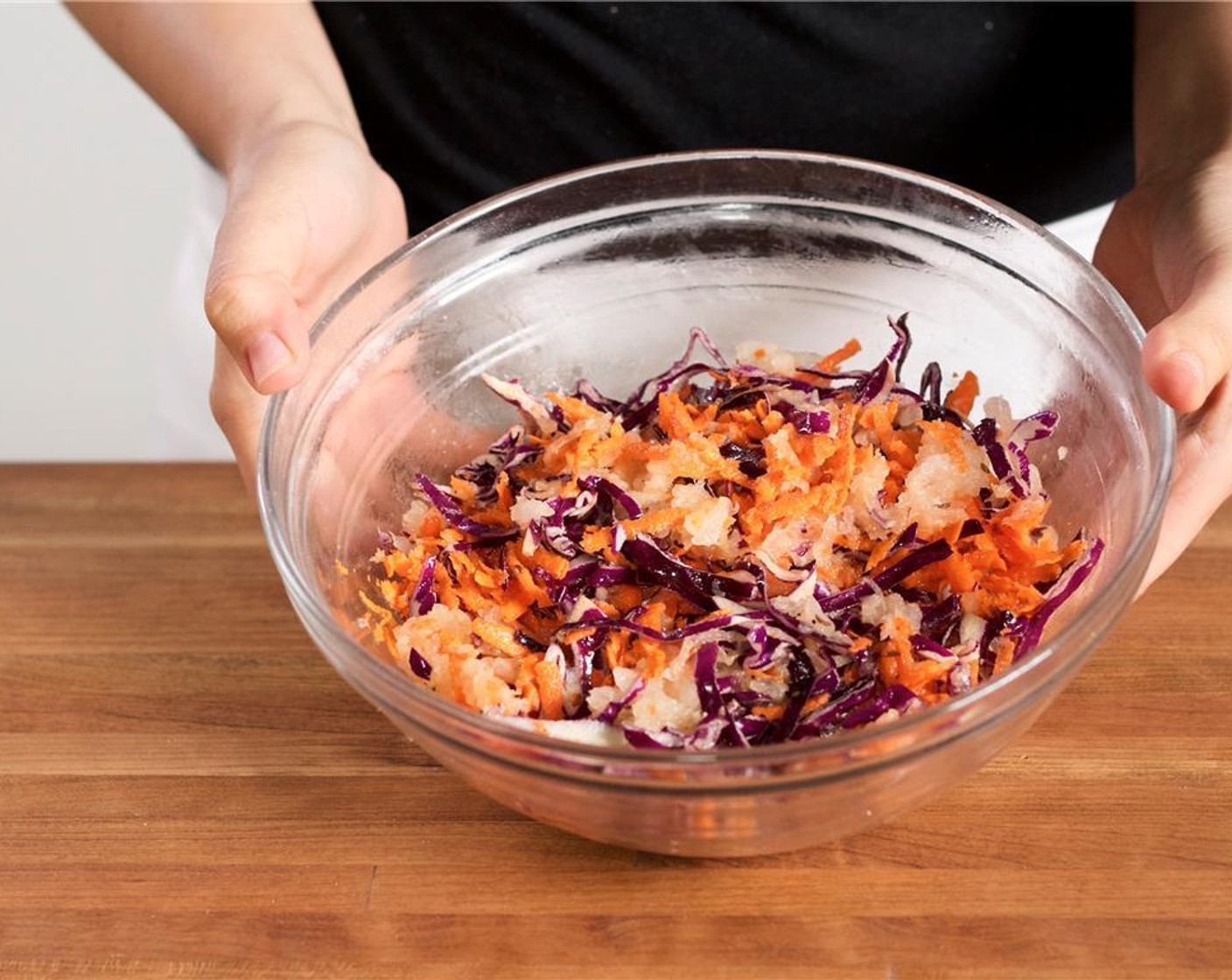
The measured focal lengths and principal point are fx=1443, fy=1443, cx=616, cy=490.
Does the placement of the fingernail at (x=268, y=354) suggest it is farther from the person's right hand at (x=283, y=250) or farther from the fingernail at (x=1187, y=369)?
the fingernail at (x=1187, y=369)

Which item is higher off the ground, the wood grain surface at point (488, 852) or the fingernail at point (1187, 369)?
the fingernail at point (1187, 369)

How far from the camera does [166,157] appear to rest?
15.0 feet

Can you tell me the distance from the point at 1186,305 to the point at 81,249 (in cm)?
397

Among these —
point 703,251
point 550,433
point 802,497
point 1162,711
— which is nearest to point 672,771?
point 802,497

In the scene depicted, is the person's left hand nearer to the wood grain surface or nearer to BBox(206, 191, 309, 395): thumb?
the wood grain surface

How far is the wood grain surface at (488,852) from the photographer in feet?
4.78

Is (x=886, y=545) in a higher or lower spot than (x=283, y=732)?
higher

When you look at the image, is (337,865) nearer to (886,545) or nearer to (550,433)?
(550,433)

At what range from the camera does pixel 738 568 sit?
154 centimetres

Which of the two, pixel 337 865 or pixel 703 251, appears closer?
pixel 337 865

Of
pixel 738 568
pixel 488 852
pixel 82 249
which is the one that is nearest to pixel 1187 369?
pixel 738 568

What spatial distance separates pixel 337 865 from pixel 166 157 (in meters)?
3.51

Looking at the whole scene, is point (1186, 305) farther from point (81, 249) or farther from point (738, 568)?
point (81, 249)

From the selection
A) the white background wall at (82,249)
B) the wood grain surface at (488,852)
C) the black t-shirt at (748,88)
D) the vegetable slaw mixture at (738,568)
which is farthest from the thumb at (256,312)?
the white background wall at (82,249)
